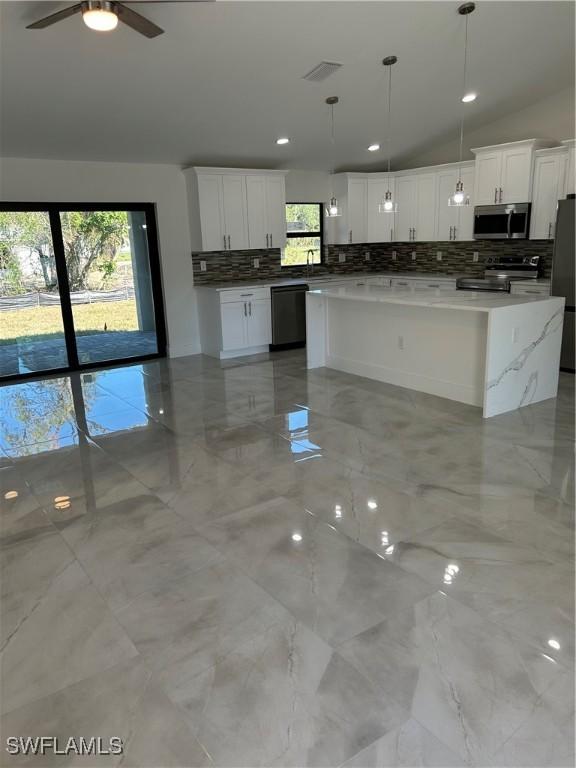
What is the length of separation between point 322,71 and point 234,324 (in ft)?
10.7

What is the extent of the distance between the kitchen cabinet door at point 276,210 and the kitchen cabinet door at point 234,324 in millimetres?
1176

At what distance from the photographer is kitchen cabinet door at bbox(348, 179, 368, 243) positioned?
843 cm

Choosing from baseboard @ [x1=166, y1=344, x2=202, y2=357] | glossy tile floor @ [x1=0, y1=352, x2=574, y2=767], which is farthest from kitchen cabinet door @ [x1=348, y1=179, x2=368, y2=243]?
glossy tile floor @ [x1=0, y1=352, x2=574, y2=767]

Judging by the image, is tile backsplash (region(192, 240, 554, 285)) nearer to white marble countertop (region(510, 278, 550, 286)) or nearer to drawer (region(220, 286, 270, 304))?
white marble countertop (region(510, 278, 550, 286))

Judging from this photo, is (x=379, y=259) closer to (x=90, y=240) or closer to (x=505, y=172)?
(x=505, y=172)

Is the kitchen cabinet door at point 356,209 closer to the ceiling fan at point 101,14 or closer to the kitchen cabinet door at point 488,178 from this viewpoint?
the kitchen cabinet door at point 488,178

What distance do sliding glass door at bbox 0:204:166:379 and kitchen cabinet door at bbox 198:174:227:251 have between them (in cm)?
69

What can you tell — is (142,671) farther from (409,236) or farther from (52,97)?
(409,236)

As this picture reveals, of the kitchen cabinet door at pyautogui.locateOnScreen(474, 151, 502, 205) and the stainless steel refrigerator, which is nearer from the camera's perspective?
the stainless steel refrigerator

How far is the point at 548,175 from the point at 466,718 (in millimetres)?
6303

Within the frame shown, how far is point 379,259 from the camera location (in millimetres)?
9320

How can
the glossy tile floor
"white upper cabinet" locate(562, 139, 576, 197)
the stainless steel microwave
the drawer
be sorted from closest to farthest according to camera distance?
the glossy tile floor
"white upper cabinet" locate(562, 139, 576, 197)
the stainless steel microwave
the drawer

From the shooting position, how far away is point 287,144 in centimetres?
707

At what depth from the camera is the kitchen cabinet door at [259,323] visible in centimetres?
750
